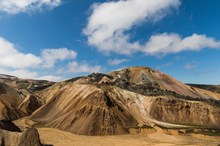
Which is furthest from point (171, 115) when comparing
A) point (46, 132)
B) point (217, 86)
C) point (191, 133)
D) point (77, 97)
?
point (217, 86)

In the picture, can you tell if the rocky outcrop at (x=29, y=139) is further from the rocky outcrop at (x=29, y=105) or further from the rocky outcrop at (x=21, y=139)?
the rocky outcrop at (x=29, y=105)

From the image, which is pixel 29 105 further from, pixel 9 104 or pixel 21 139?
pixel 21 139

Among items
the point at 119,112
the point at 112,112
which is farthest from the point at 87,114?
the point at 119,112

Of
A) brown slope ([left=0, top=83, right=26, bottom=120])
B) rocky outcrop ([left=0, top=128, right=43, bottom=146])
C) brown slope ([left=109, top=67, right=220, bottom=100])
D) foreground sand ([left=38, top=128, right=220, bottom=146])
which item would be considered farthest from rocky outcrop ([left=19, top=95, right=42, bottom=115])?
rocky outcrop ([left=0, top=128, right=43, bottom=146])

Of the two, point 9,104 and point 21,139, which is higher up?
point 9,104

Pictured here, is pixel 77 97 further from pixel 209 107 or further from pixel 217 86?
pixel 217 86

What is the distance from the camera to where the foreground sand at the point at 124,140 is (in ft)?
168

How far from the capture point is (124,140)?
54344 millimetres

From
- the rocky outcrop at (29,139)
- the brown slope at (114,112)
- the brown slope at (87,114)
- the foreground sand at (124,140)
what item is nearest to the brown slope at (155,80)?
the brown slope at (114,112)

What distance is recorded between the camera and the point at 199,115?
74.8 metres

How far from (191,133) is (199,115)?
47.8ft

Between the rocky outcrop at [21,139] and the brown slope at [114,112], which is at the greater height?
the brown slope at [114,112]

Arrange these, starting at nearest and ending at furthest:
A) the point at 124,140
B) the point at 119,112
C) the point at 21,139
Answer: the point at 21,139, the point at 124,140, the point at 119,112

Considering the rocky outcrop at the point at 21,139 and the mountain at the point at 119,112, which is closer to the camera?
the rocky outcrop at the point at 21,139
